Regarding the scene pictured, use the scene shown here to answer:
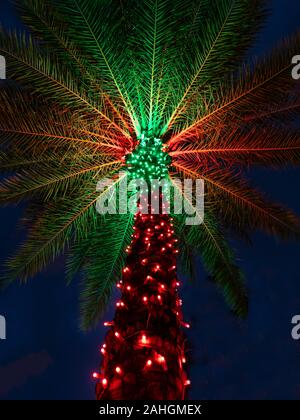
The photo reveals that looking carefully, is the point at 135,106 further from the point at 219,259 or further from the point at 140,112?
the point at 219,259

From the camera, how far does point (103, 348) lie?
5.02m

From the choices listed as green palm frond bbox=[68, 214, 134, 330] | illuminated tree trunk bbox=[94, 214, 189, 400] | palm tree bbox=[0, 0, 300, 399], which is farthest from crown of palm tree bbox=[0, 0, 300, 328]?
illuminated tree trunk bbox=[94, 214, 189, 400]

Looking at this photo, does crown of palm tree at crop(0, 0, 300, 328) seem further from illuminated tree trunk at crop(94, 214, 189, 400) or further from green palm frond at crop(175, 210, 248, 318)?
illuminated tree trunk at crop(94, 214, 189, 400)

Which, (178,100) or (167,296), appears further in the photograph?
(178,100)

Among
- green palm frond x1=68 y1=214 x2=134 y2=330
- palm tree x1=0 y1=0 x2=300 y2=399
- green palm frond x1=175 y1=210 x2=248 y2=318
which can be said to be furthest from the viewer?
green palm frond x1=68 y1=214 x2=134 y2=330

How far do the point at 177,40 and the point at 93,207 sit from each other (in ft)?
9.76

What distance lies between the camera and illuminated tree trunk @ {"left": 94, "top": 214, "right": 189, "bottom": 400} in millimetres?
4254

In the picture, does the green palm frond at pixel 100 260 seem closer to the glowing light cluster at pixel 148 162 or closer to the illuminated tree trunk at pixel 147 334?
the glowing light cluster at pixel 148 162

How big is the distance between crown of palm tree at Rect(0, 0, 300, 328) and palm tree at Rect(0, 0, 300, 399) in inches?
0.7

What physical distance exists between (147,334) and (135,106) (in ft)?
13.9

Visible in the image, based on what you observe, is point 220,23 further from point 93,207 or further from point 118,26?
point 93,207

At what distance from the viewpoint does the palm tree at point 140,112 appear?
23.0ft

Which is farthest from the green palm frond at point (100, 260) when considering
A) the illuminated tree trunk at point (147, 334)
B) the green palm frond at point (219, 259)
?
the illuminated tree trunk at point (147, 334)
